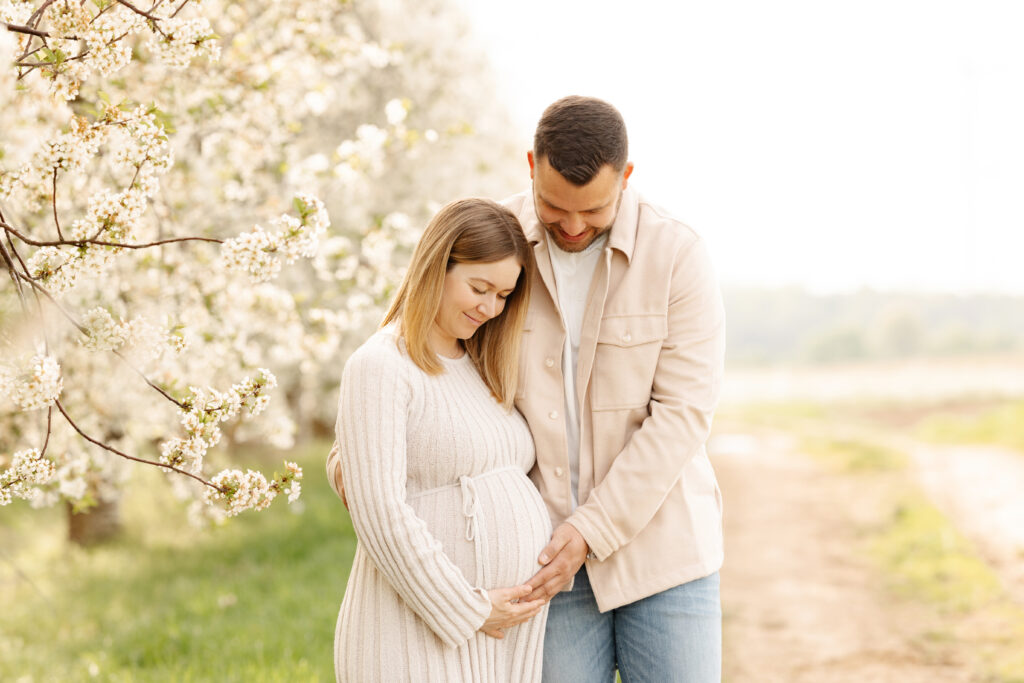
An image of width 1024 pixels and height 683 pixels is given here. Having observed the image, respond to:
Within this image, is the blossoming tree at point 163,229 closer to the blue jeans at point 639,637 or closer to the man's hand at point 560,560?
the man's hand at point 560,560

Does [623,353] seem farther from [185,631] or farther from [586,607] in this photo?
[185,631]

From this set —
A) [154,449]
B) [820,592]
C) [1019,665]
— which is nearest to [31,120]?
[1019,665]

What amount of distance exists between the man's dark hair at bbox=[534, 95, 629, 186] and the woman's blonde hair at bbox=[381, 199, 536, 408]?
222mm

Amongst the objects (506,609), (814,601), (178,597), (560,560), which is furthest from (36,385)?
(814,601)

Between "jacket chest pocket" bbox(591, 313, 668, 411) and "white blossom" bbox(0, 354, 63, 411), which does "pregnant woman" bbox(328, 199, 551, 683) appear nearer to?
"jacket chest pocket" bbox(591, 313, 668, 411)

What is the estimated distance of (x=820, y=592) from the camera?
6.51m

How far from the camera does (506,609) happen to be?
95.9 inches

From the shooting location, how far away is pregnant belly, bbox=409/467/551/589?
2451 millimetres

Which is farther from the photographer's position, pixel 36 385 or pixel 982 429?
pixel 982 429

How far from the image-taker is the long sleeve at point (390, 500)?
2.28 meters

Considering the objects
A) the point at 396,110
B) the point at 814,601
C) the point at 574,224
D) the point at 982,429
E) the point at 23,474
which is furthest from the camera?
the point at 982,429

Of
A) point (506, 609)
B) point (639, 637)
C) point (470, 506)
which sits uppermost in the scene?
point (470, 506)

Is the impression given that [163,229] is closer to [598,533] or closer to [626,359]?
[626,359]

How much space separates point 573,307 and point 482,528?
707mm
